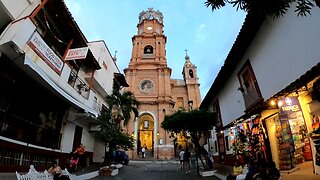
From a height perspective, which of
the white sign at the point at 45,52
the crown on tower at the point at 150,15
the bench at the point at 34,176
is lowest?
the bench at the point at 34,176

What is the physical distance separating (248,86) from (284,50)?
11.6ft

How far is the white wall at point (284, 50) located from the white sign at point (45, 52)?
9.17 meters

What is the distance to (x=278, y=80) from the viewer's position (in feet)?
25.0

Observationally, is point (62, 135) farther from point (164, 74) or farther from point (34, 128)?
point (164, 74)

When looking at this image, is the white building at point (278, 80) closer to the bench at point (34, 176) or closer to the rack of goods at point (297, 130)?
the rack of goods at point (297, 130)

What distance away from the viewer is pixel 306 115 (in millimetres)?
7262

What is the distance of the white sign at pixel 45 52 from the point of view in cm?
778

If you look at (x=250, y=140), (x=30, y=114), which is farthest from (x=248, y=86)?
(x=30, y=114)

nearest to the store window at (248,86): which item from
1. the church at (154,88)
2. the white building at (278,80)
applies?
the white building at (278,80)

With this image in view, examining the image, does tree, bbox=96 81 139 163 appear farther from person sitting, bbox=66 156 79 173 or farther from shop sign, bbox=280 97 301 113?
shop sign, bbox=280 97 301 113

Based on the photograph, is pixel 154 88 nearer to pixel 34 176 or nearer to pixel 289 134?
pixel 289 134

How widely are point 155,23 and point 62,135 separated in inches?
1405

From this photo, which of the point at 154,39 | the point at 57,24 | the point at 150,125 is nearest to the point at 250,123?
the point at 57,24

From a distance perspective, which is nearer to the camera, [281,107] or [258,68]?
[281,107]
